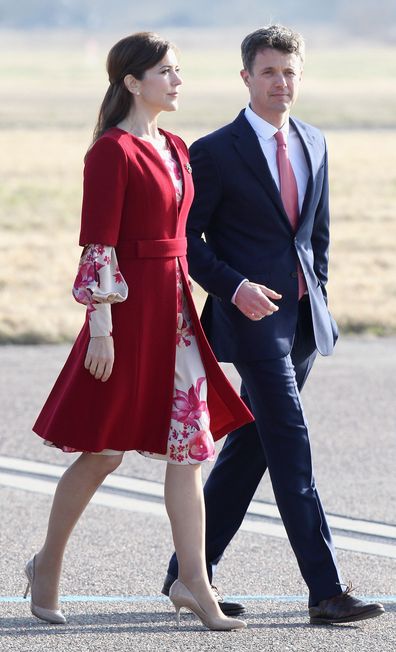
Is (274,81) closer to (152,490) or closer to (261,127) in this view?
(261,127)

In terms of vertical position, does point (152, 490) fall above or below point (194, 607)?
below

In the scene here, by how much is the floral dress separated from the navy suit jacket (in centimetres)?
24

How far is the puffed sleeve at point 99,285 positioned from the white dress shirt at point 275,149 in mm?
715

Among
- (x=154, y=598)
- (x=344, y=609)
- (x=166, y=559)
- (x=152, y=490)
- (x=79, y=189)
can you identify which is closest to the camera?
(x=344, y=609)

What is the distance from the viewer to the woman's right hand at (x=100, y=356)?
4.17 m

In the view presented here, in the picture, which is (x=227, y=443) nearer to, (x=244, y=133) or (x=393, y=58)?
(x=244, y=133)

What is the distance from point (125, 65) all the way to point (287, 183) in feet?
2.23

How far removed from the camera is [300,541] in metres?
4.46

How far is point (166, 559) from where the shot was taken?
5.36 meters

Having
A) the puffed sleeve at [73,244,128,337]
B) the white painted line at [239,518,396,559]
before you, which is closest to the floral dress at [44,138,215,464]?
the puffed sleeve at [73,244,128,337]

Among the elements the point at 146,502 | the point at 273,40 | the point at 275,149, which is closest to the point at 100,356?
the point at 275,149

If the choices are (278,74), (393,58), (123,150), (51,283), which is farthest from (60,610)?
(393,58)

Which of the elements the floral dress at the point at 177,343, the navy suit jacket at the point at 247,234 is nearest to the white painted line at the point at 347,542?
the navy suit jacket at the point at 247,234

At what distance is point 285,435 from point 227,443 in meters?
0.39
